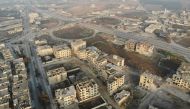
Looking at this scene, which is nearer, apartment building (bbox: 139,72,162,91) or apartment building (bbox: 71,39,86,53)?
apartment building (bbox: 139,72,162,91)

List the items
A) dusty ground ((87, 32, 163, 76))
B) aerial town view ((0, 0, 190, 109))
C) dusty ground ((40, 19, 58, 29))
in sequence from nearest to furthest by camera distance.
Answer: aerial town view ((0, 0, 190, 109)) → dusty ground ((87, 32, 163, 76)) → dusty ground ((40, 19, 58, 29))

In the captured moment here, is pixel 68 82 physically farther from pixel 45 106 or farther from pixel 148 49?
pixel 148 49

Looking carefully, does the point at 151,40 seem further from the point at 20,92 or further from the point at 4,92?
the point at 4,92

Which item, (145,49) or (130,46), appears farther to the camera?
(130,46)

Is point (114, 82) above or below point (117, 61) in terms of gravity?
below

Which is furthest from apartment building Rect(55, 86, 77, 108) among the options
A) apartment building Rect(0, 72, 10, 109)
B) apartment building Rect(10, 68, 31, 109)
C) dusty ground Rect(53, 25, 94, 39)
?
dusty ground Rect(53, 25, 94, 39)

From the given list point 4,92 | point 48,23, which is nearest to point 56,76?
point 4,92

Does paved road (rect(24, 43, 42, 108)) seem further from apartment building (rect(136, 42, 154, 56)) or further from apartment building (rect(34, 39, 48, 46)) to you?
apartment building (rect(136, 42, 154, 56))
